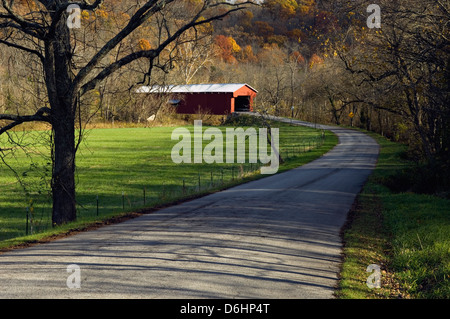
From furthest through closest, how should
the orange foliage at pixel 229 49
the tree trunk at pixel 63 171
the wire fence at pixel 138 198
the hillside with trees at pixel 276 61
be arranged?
the orange foliage at pixel 229 49 → the wire fence at pixel 138 198 → the hillside with trees at pixel 276 61 → the tree trunk at pixel 63 171

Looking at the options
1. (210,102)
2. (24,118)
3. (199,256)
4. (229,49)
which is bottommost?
(199,256)

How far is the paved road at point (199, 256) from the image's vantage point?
7.14 metres

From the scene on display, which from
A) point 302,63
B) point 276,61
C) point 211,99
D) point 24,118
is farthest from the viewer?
point 302,63

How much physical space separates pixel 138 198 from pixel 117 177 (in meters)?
7.84

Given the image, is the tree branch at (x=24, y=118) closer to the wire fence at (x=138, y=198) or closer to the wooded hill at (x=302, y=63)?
the wooded hill at (x=302, y=63)

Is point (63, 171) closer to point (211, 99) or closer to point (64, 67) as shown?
point (64, 67)

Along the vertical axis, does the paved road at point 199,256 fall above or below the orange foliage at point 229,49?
below

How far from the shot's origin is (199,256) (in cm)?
908

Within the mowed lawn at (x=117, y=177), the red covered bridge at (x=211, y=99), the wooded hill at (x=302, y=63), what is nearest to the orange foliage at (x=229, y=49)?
the wooded hill at (x=302, y=63)

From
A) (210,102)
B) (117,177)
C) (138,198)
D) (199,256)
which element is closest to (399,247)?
(199,256)

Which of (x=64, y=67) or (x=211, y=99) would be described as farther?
(x=211, y=99)
